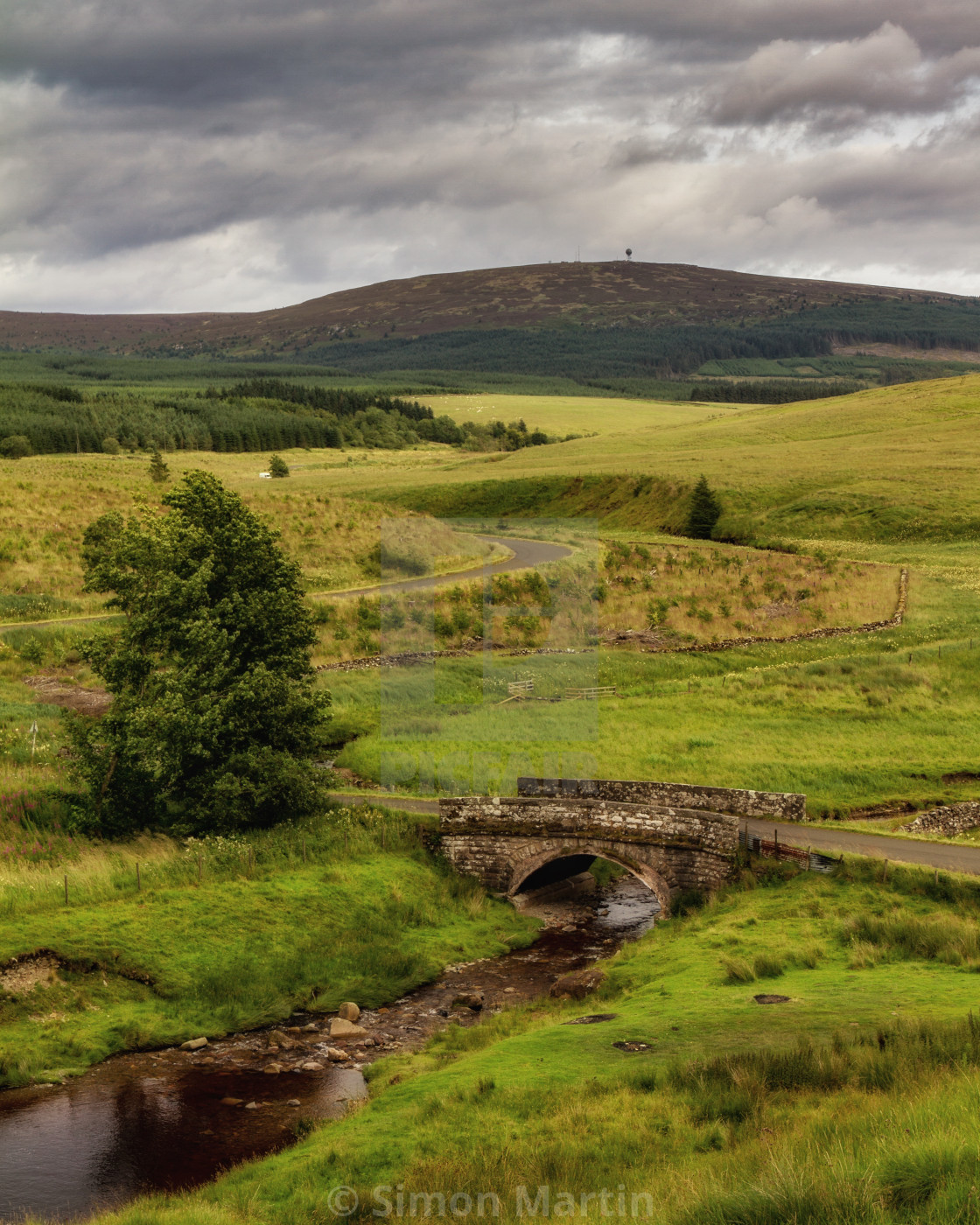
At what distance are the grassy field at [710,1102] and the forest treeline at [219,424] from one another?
4240 inches

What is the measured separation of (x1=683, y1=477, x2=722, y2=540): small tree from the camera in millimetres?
83688

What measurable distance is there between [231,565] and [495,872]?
11862mm

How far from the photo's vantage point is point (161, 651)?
31.7 m

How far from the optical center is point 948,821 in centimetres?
3138

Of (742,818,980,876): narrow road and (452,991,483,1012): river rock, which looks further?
Answer: (742,818,980,876): narrow road

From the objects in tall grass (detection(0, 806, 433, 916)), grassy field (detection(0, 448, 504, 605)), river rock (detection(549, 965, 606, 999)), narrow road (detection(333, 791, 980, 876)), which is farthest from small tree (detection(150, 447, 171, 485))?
river rock (detection(549, 965, 606, 999))

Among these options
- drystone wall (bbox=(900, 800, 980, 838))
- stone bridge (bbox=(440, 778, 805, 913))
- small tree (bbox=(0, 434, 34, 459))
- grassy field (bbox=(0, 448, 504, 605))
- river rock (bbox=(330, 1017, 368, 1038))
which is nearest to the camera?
river rock (bbox=(330, 1017, 368, 1038))

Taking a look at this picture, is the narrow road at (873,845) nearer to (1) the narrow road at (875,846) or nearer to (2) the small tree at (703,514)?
(1) the narrow road at (875,846)

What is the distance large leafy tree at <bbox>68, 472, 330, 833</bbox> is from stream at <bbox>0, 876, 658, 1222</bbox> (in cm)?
775

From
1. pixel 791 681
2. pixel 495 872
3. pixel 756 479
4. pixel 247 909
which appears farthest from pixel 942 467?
pixel 247 909

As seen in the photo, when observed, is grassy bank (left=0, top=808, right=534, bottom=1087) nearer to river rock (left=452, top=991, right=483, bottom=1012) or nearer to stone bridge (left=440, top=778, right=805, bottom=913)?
stone bridge (left=440, top=778, right=805, bottom=913)

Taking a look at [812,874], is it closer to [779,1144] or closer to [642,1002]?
[642,1002]

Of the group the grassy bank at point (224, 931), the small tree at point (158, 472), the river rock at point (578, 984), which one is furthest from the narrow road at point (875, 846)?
the small tree at point (158, 472)

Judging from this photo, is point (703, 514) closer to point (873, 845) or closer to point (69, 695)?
point (69, 695)
